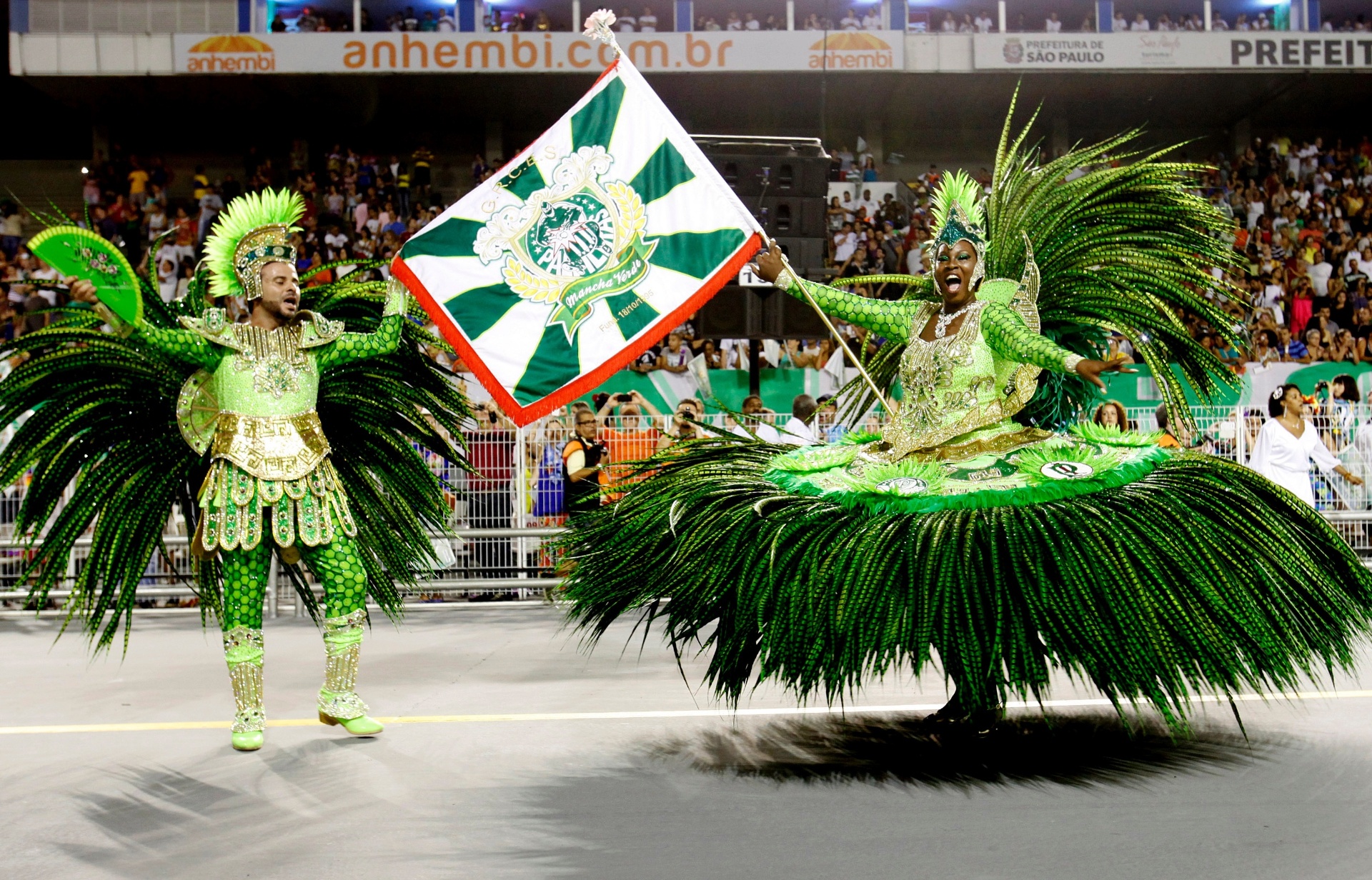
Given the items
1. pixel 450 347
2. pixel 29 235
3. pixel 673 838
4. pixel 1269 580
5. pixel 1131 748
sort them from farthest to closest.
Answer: pixel 29 235
pixel 450 347
pixel 1131 748
pixel 1269 580
pixel 673 838

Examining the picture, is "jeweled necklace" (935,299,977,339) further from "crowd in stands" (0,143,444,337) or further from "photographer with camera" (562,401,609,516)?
"crowd in stands" (0,143,444,337)

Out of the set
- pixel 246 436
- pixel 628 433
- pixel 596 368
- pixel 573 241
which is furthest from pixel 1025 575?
pixel 628 433

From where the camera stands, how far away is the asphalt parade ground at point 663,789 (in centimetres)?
309

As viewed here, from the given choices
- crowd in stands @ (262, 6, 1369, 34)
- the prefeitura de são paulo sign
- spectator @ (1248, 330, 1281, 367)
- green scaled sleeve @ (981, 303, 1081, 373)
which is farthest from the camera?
crowd in stands @ (262, 6, 1369, 34)

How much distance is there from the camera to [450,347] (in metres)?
4.86

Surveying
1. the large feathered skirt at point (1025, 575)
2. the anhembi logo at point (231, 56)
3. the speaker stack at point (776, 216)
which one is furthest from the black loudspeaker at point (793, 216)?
the anhembi logo at point (231, 56)

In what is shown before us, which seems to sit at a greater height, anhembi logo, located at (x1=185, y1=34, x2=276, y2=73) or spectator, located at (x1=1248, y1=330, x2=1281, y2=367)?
anhembi logo, located at (x1=185, y1=34, x2=276, y2=73)

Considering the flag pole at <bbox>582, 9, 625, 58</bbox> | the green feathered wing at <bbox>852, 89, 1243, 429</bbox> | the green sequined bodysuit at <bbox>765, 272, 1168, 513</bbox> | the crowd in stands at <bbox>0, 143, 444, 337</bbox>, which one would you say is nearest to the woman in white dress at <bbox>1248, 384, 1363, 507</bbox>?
the green feathered wing at <bbox>852, 89, 1243, 429</bbox>

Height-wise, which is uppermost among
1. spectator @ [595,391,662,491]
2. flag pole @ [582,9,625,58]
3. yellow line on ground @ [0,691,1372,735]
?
flag pole @ [582,9,625,58]

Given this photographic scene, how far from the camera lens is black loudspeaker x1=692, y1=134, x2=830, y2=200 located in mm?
9297

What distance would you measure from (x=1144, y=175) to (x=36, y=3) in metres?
17.9

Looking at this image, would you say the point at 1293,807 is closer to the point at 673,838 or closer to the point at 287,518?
the point at 673,838

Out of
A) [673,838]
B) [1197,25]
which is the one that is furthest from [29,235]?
[673,838]

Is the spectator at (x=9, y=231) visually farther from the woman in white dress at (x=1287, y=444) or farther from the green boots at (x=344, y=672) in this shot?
the woman in white dress at (x=1287, y=444)
